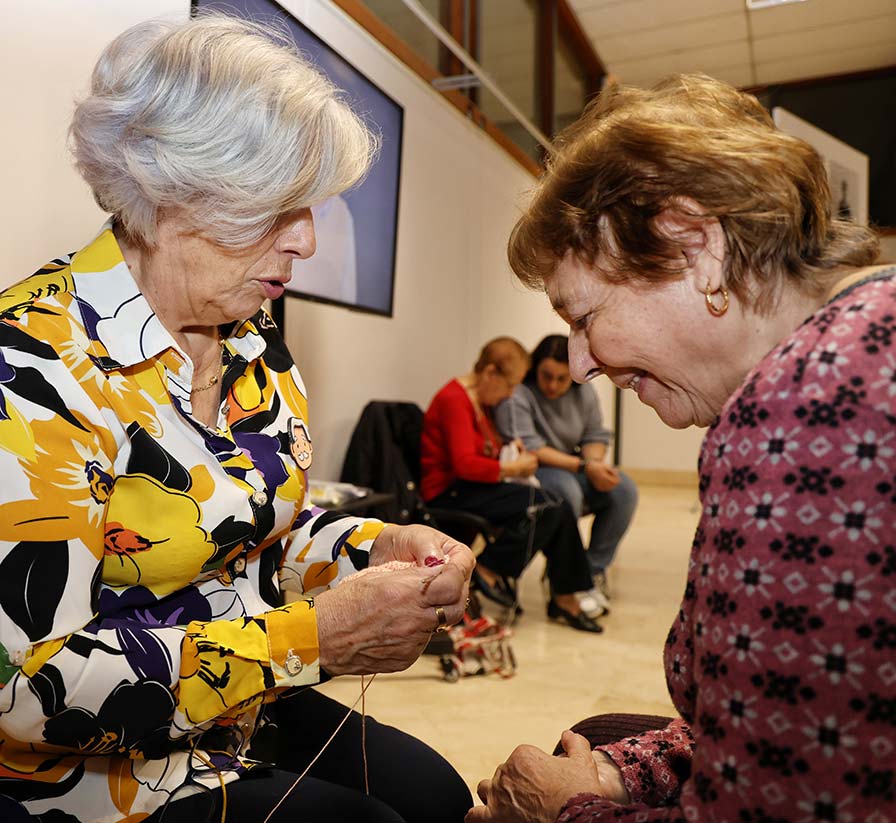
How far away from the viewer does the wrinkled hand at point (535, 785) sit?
87 cm

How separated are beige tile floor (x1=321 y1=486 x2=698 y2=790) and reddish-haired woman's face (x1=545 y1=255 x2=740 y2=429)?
1.37m

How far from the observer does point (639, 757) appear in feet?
3.16

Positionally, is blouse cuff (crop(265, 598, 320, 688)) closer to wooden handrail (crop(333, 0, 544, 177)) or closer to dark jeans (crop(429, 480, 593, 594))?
wooden handrail (crop(333, 0, 544, 177))

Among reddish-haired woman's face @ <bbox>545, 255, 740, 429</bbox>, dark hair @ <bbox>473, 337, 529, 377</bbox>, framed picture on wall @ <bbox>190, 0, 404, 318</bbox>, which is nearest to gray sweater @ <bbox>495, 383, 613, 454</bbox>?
dark hair @ <bbox>473, 337, 529, 377</bbox>

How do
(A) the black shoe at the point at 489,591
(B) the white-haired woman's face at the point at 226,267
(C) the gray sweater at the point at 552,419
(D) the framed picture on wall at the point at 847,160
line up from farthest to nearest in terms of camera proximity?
(D) the framed picture on wall at the point at 847,160
(C) the gray sweater at the point at 552,419
(A) the black shoe at the point at 489,591
(B) the white-haired woman's face at the point at 226,267

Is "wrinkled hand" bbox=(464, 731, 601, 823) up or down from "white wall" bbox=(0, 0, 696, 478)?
down

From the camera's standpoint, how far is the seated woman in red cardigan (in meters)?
3.31

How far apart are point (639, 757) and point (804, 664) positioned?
1.46ft

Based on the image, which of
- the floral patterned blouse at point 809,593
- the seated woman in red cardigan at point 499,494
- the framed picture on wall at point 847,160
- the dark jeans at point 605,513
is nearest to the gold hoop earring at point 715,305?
the floral patterned blouse at point 809,593

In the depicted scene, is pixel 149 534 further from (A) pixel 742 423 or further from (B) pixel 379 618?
(A) pixel 742 423

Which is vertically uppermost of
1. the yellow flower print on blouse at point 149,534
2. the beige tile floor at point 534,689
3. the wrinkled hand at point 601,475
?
the yellow flower print on blouse at point 149,534

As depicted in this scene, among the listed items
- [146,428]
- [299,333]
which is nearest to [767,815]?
[146,428]

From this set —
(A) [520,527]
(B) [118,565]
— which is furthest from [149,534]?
(A) [520,527]

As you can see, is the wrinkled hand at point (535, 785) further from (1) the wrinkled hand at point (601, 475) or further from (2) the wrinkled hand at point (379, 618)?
(1) the wrinkled hand at point (601, 475)
